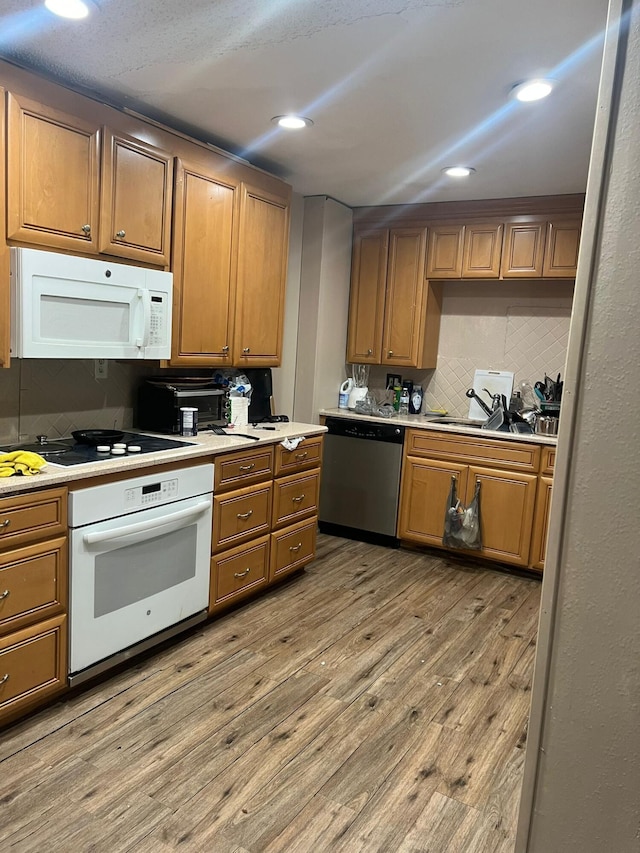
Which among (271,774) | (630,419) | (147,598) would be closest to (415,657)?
(271,774)

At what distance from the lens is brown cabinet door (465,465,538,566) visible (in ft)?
12.5

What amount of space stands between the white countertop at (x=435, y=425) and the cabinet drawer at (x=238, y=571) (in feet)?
4.34

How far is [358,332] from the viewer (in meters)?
4.63

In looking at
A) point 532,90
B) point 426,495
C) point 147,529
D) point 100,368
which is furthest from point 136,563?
point 532,90

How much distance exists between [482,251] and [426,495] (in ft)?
5.50

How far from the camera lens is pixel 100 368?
3.04 meters

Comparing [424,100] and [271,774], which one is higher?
[424,100]

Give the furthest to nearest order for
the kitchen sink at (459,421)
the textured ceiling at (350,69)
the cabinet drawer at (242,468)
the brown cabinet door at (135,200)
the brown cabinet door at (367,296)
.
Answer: the brown cabinet door at (367,296) → the kitchen sink at (459,421) → the cabinet drawer at (242,468) → the brown cabinet door at (135,200) → the textured ceiling at (350,69)

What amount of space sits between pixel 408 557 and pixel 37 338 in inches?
109

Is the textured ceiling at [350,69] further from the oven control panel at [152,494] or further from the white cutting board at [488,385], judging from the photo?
the oven control panel at [152,494]

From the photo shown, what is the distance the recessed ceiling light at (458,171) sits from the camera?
3.41 m

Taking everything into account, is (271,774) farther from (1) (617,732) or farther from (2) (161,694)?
(1) (617,732)

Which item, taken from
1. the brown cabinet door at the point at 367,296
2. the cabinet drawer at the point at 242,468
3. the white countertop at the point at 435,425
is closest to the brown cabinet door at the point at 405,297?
the brown cabinet door at the point at 367,296

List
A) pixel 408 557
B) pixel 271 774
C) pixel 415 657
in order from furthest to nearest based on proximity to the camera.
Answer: pixel 408 557 → pixel 415 657 → pixel 271 774
